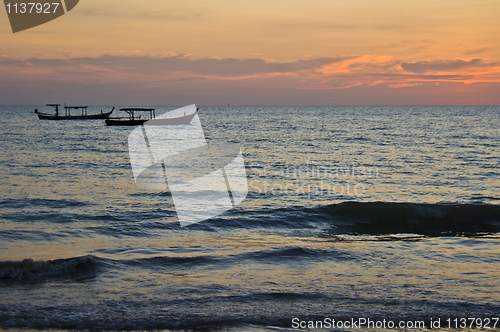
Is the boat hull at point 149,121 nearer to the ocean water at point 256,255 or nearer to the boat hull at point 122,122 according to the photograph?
the boat hull at point 122,122

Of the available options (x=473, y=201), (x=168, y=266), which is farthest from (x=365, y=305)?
(x=473, y=201)

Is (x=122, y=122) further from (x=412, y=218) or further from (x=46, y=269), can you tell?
(x=46, y=269)

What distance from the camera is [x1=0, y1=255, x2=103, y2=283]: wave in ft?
29.7

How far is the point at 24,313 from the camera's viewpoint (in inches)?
282

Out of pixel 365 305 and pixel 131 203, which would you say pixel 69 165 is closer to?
pixel 131 203

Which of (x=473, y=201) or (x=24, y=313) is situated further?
(x=473, y=201)

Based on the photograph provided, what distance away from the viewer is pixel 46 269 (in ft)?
30.6

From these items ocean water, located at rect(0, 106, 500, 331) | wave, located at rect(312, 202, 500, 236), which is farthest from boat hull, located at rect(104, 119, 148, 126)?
wave, located at rect(312, 202, 500, 236)

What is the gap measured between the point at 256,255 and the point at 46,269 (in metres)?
4.98

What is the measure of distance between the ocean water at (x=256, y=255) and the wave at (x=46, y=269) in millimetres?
29

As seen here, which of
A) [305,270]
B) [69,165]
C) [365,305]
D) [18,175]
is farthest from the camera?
[69,165]

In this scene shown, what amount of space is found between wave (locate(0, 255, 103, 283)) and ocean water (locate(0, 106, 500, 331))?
Answer: 0.03m

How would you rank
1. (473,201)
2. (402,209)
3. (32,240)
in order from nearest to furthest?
(32,240)
(402,209)
(473,201)

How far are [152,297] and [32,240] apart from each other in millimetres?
6039
